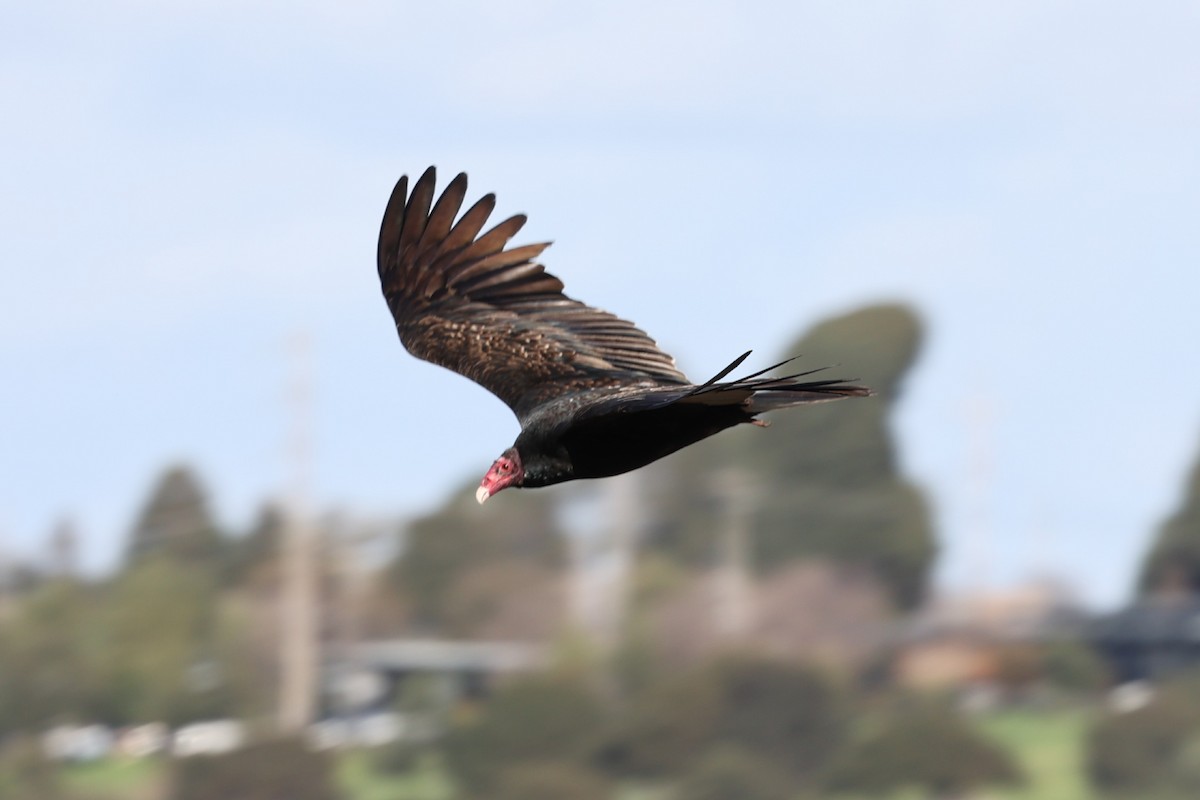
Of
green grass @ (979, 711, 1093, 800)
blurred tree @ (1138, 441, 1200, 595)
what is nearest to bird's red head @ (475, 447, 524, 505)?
green grass @ (979, 711, 1093, 800)

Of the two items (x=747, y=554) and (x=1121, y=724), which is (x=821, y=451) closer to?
(x=747, y=554)

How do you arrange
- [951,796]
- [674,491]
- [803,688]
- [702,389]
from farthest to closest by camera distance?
[674,491] → [803,688] → [951,796] → [702,389]

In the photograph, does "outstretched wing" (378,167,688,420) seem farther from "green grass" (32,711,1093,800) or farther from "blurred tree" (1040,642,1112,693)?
"blurred tree" (1040,642,1112,693)

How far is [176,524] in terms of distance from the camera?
58000 mm

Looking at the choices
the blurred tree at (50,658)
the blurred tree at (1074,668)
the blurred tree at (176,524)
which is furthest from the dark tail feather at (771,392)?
the blurred tree at (176,524)

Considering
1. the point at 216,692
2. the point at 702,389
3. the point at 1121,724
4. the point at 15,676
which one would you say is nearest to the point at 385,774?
the point at 216,692

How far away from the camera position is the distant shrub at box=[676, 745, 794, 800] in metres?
49.6

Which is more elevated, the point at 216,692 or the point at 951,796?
the point at 216,692

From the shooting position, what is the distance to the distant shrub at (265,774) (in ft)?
159

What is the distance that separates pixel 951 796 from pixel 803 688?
4.69 meters

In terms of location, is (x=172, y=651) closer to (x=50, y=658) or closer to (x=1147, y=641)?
(x=50, y=658)

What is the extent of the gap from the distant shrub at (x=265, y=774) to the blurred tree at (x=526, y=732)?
2.96 m

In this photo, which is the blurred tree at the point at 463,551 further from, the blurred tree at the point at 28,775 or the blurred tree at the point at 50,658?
the blurred tree at the point at 28,775

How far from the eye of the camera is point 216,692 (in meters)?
50.9
